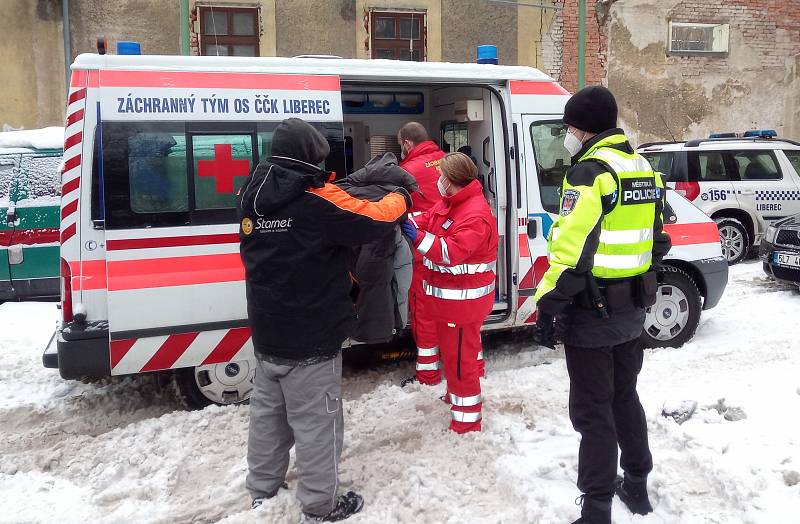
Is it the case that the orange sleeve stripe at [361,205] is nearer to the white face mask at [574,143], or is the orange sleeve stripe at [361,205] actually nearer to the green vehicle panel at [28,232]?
the white face mask at [574,143]

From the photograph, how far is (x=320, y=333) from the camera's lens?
3234 millimetres

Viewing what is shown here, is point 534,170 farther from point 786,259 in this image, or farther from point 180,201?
point 786,259

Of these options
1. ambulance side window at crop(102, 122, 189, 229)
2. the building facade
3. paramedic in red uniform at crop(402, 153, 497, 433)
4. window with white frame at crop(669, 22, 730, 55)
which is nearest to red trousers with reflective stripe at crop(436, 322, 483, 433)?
paramedic in red uniform at crop(402, 153, 497, 433)

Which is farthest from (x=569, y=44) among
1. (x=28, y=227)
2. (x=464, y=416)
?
(x=464, y=416)

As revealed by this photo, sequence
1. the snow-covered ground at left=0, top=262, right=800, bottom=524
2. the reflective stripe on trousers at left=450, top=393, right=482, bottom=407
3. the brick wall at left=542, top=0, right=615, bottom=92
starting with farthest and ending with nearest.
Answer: the brick wall at left=542, top=0, right=615, bottom=92
the reflective stripe on trousers at left=450, top=393, right=482, bottom=407
the snow-covered ground at left=0, top=262, right=800, bottom=524

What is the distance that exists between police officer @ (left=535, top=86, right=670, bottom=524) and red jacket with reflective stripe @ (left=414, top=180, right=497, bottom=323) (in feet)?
3.38

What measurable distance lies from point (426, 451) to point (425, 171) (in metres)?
1.97

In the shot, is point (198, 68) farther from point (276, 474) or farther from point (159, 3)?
point (159, 3)

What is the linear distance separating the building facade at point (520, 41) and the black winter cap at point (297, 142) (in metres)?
10.1

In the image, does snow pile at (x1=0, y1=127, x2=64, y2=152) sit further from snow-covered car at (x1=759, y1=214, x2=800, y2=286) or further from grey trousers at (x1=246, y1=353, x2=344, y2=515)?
snow-covered car at (x1=759, y1=214, x2=800, y2=286)

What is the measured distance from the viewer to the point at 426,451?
4066mm

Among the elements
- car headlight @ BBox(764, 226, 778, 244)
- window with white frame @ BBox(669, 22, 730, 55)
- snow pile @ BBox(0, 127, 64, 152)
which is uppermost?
window with white frame @ BBox(669, 22, 730, 55)

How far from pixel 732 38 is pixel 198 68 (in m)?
14.1

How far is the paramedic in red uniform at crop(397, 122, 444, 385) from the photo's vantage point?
16.4ft
